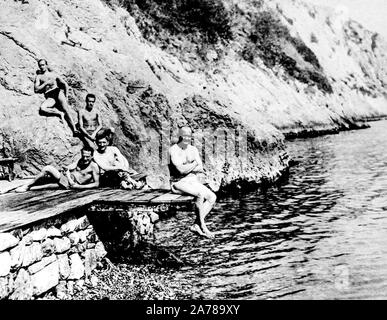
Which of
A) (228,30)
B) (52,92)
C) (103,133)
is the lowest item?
(103,133)

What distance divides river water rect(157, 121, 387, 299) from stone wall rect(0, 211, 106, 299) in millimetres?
1572

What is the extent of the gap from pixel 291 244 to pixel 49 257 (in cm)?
470

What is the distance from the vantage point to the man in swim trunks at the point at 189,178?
765 centimetres

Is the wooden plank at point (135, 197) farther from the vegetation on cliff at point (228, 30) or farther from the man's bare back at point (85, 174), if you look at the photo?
the vegetation on cliff at point (228, 30)

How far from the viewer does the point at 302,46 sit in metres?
47.2

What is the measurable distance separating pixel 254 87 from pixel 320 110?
7.98m

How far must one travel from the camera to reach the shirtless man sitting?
8.67 m

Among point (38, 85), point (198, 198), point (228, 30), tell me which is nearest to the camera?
point (198, 198)

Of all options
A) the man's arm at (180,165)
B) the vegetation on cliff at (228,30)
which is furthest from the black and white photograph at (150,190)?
the vegetation on cliff at (228,30)

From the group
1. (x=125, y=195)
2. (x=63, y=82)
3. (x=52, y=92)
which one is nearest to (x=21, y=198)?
(x=125, y=195)

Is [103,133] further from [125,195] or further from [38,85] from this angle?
[125,195]

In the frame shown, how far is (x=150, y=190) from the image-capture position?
27.5 ft

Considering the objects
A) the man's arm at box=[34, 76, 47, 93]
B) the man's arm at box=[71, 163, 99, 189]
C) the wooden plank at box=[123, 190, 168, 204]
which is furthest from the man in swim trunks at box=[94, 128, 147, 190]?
the man's arm at box=[34, 76, 47, 93]

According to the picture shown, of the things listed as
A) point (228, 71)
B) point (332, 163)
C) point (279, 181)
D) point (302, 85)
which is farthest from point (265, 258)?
point (302, 85)
